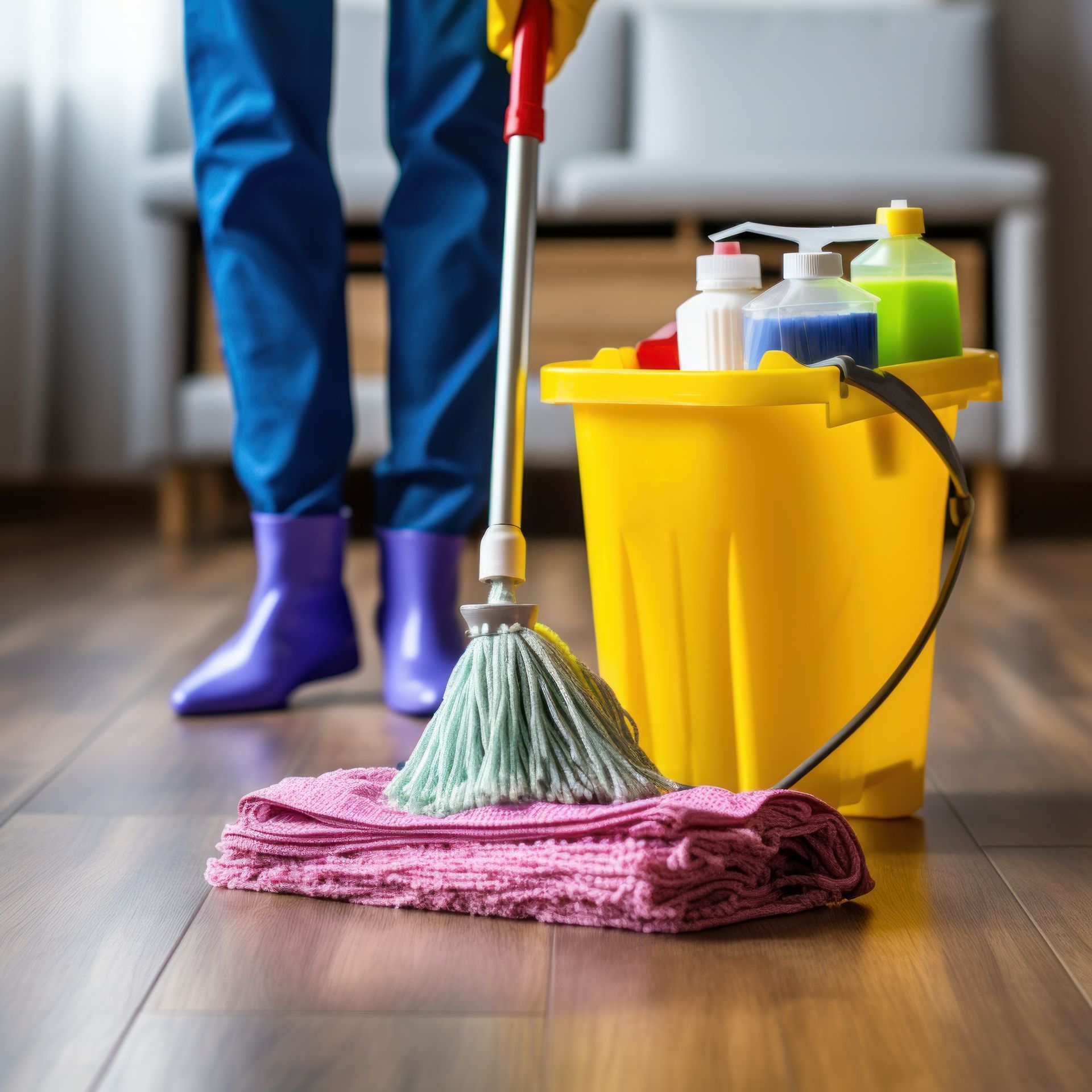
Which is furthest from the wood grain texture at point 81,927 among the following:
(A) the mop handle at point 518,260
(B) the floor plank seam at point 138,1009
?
(A) the mop handle at point 518,260

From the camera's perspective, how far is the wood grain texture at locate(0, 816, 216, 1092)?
1.79ft

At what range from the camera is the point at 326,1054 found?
534 millimetres

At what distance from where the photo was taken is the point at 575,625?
1435 millimetres

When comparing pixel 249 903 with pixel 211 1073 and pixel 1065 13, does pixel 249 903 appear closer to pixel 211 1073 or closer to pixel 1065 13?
pixel 211 1073

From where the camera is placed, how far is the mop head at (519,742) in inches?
27.2

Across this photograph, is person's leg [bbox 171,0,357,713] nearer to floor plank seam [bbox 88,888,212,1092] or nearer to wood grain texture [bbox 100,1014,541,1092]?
floor plank seam [bbox 88,888,212,1092]

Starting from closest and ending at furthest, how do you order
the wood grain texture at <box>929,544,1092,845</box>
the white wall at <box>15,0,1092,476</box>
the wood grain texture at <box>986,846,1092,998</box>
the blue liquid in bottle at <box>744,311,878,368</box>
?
the wood grain texture at <box>986,846,1092,998</box>
the blue liquid in bottle at <box>744,311,878,368</box>
the wood grain texture at <box>929,544,1092,845</box>
the white wall at <box>15,0,1092,476</box>

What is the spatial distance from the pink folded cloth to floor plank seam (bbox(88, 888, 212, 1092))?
1.7 inches

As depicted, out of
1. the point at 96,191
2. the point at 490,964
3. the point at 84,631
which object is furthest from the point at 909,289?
the point at 96,191

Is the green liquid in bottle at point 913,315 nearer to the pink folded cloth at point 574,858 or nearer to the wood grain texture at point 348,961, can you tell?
the pink folded cloth at point 574,858

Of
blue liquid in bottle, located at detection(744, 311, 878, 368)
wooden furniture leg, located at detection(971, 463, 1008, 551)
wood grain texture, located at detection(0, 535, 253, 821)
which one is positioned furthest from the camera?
wooden furniture leg, located at detection(971, 463, 1008, 551)

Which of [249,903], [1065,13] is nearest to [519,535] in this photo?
[249,903]

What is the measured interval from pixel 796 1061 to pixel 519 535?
33 cm

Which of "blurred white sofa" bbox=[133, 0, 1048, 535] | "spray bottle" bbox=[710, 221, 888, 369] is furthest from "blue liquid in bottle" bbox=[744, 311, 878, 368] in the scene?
"blurred white sofa" bbox=[133, 0, 1048, 535]
